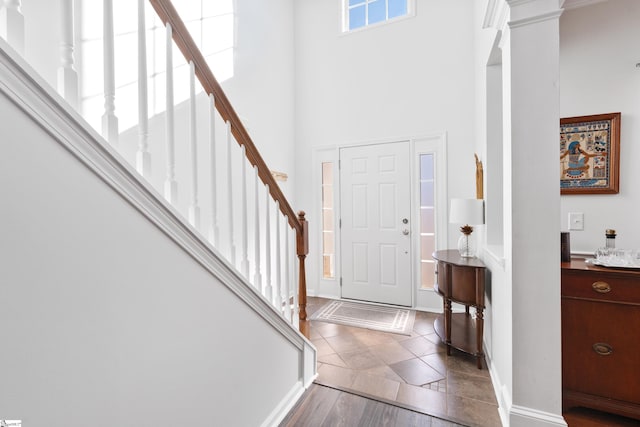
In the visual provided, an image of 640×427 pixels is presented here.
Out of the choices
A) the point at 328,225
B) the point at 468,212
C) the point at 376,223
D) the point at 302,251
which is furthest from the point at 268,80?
the point at 468,212

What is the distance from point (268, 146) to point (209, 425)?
2928 millimetres

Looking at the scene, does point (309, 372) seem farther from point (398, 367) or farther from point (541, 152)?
point (541, 152)

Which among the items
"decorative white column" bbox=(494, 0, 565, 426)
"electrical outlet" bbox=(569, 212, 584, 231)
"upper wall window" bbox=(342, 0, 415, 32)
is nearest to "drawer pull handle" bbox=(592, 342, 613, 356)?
"decorative white column" bbox=(494, 0, 565, 426)

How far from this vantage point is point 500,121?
89.5 inches

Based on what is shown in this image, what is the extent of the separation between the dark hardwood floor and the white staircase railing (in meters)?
0.52

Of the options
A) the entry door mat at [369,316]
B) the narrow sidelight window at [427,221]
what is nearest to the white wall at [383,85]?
the narrow sidelight window at [427,221]

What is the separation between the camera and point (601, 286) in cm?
162

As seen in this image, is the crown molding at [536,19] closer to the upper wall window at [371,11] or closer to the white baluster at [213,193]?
the white baluster at [213,193]

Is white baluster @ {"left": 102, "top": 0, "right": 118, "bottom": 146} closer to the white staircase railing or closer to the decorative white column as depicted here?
the white staircase railing

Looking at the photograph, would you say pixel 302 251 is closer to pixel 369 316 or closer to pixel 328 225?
pixel 369 316

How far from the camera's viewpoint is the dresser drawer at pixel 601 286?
1567mm

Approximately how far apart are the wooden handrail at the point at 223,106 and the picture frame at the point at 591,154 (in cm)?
199

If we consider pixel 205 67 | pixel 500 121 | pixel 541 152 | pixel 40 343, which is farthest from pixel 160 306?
pixel 500 121

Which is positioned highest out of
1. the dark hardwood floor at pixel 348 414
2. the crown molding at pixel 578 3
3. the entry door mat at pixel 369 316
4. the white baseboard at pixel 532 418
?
→ the crown molding at pixel 578 3
